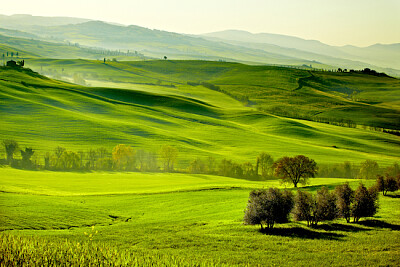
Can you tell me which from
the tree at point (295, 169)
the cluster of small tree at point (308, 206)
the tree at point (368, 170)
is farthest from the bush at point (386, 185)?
the tree at point (368, 170)

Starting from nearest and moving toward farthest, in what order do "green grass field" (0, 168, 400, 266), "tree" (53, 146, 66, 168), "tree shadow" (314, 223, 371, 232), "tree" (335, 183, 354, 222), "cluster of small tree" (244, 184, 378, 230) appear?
"green grass field" (0, 168, 400, 266), "tree shadow" (314, 223, 371, 232), "cluster of small tree" (244, 184, 378, 230), "tree" (335, 183, 354, 222), "tree" (53, 146, 66, 168)

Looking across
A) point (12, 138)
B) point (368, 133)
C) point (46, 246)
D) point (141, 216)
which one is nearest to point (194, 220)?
point (141, 216)

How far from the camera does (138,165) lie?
77.4 m

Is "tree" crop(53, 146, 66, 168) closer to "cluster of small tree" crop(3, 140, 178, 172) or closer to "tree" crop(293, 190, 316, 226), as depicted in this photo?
"cluster of small tree" crop(3, 140, 178, 172)

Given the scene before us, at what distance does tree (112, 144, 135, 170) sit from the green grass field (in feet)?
79.3

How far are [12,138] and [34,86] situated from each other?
5190 cm

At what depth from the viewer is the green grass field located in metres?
21.3

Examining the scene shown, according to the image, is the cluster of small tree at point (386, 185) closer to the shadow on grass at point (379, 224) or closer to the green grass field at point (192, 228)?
the green grass field at point (192, 228)

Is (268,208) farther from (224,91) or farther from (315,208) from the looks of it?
(224,91)

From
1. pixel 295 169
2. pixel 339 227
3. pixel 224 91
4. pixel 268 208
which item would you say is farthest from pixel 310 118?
pixel 268 208

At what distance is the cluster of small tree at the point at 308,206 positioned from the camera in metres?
29.0

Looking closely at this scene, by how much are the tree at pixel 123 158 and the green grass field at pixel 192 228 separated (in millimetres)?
24165

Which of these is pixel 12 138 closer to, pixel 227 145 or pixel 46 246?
pixel 227 145

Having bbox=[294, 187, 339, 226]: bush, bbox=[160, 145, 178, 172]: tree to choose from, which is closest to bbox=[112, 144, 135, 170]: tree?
bbox=[160, 145, 178, 172]: tree
